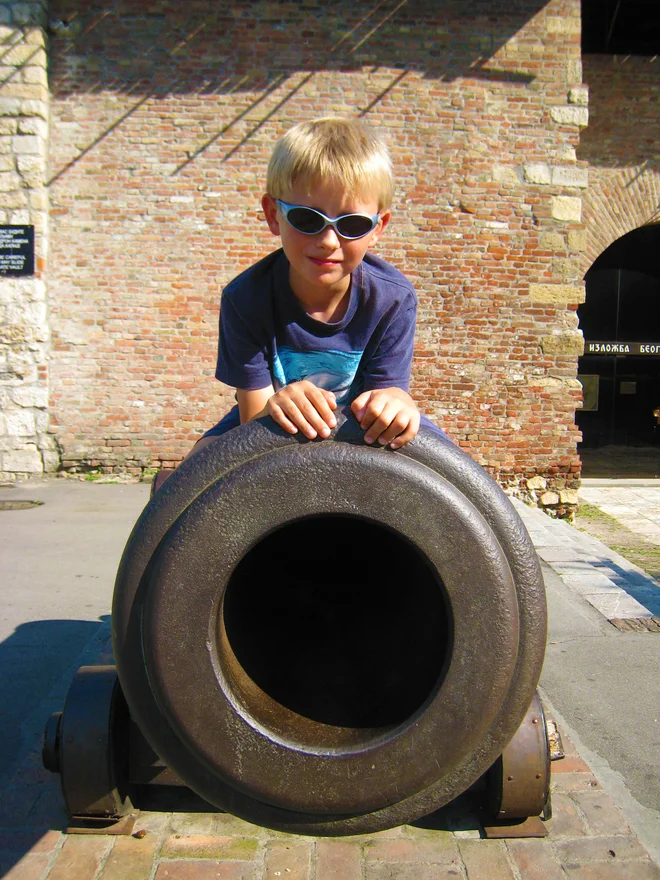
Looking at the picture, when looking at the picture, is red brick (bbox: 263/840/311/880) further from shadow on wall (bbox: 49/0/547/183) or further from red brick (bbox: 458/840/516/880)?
shadow on wall (bbox: 49/0/547/183)

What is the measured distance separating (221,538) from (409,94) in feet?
25.6

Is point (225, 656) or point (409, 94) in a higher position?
point (409, 94)

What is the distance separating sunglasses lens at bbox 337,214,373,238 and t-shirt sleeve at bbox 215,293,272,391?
44cm

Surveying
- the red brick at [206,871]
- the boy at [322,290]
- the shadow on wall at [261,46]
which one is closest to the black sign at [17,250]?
the shadow on wall at [261,46]

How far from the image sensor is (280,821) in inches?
58.0

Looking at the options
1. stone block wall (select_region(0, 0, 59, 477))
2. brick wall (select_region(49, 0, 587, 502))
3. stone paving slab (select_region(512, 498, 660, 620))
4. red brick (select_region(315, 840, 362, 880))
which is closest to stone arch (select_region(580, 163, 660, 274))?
brick wall (select_region(49, 0, 587, 502))

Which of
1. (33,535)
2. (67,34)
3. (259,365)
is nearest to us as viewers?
(259,365)

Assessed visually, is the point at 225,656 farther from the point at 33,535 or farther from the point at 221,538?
the point at 33,535

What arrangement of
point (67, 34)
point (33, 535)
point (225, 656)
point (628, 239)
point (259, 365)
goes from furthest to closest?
point (628, 239) → point (67, 34) → point (33, 535) → point (259, 365) → point (225, 656)

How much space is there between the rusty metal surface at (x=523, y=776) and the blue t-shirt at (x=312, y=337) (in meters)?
1.06

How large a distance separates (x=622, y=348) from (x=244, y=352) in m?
12.4

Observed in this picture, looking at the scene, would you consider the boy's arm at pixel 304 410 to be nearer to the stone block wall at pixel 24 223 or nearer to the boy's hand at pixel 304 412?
the boy's hand at pixel 304 412

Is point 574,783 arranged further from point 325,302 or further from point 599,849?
point 325,302

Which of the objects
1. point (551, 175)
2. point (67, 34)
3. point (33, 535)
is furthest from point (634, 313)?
point (33, 535)
